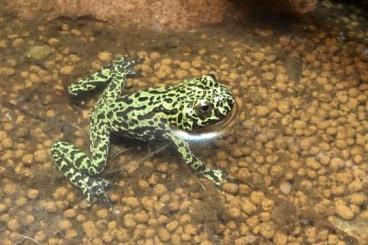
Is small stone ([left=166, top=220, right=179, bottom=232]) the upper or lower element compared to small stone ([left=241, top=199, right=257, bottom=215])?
lower

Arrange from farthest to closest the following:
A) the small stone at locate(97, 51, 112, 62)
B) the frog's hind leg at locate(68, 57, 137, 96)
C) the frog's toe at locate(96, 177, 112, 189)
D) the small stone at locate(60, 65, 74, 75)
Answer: the small stone at locate(97, 51, 112, 62), the small stone at locate(60, 65, 74, 75), the frog's hind leg at locate(68, 57, 137, 96), the frog's toe at locate(96, 177, 112, 189)

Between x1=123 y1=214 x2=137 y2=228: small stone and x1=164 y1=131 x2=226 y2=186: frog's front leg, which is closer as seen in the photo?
x1=123 y1=214 x2=137 y2=228: small stone

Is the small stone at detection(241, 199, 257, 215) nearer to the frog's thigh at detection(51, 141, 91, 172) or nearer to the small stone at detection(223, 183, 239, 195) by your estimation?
the small stone at detection(223, 183, 239, 195)

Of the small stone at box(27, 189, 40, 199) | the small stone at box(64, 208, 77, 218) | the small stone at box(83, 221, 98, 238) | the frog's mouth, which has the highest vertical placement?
the frog's mouth

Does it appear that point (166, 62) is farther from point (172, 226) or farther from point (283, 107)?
point (172, 226)

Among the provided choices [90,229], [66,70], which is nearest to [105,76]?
[66,70]

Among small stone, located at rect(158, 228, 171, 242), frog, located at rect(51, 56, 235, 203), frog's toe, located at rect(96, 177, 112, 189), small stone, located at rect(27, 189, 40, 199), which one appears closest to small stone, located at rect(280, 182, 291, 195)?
frog, located at rect(51, 56, 235, 203)

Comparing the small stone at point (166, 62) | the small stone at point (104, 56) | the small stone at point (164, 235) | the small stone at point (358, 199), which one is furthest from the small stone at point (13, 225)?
the small stone at point (358, 199)
